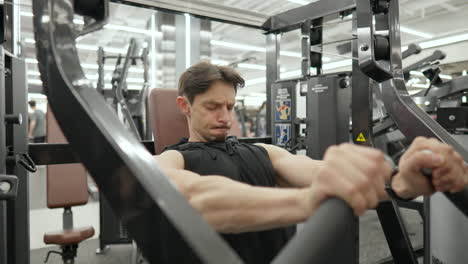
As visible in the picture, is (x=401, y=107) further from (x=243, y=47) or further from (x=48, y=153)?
(x=243, y=47)

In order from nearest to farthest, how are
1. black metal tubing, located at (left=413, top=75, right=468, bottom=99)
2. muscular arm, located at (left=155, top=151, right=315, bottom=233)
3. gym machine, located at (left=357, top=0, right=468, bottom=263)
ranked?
muscular arm, located at (left=155, top=151, right=315, bottom=233), gym machine, located at (left=357, top=0, right=468, bottom=263), black metal tubing, located at (left=413, top=75, right=468, bottom=99)

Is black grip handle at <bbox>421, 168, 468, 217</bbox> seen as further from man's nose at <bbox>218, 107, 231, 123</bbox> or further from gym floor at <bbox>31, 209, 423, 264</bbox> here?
gym floor at <bbox>31, 209, 423, 264</bbox>

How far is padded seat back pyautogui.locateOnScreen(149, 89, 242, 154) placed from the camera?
1.88m

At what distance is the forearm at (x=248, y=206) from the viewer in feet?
1.79

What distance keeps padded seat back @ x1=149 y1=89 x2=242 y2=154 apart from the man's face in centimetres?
42

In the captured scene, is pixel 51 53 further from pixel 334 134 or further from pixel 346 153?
pixel 334 134

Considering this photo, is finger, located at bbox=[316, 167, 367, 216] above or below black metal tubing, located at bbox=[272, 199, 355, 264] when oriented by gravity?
above

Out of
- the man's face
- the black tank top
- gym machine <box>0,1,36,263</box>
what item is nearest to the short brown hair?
the man's face

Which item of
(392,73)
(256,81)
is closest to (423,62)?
(392,73)

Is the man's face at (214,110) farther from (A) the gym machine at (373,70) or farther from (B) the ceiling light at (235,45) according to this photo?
(B) the ceiling light at (235,45)

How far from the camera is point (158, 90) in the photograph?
6.34 ft

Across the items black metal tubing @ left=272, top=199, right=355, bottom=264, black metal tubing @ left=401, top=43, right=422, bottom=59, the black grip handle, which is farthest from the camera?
black metal tubing @ left=401, top=43, right=422, bottom=59

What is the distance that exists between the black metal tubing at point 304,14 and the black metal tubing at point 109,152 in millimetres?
2052

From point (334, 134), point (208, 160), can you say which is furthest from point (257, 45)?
point (208, 160)
